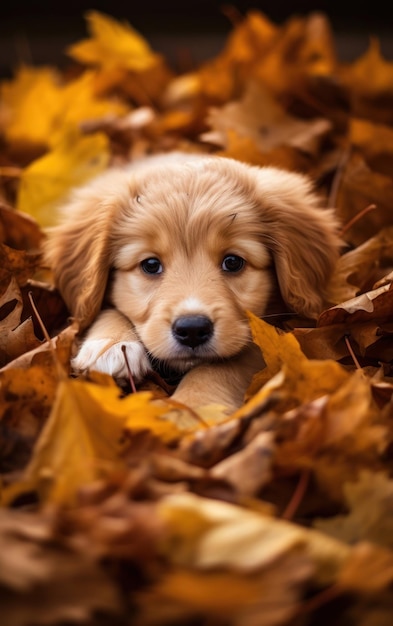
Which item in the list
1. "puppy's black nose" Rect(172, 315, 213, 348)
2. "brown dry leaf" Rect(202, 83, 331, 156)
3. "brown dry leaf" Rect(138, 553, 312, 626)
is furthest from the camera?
"brown dry leaf" Rect(202, 83, 331, 156)

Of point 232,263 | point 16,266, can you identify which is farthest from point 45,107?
point 232,263

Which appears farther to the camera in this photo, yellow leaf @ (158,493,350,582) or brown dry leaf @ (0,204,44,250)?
brown dry leaf @ (0,204,44,250)

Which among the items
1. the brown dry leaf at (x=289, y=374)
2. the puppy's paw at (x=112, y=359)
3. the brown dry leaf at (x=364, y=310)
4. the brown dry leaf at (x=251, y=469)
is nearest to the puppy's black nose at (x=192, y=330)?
the puppy's paw at (x=112, y=359)

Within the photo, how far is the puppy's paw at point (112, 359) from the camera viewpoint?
95.6 inches

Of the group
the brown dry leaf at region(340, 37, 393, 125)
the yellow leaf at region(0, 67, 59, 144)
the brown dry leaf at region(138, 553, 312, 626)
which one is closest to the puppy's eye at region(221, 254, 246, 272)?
the brown dry leaf at region(138, 553, 312, 626)

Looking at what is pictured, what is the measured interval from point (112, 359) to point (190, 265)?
1.52 feet

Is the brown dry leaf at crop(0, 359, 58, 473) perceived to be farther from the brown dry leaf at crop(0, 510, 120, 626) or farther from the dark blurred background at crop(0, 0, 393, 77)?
the dark blurred background at crop(0, 0, 393, 77)

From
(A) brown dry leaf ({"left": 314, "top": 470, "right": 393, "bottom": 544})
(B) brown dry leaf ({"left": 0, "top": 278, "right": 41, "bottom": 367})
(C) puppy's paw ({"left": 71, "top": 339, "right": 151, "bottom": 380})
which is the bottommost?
(C) puppy's paw ({"left": 71, "top": 339, "right": 151, "bottom": 380})

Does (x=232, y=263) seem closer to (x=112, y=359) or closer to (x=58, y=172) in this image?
(x=112, y=359)

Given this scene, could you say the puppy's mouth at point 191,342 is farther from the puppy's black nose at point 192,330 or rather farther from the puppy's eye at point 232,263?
the puppy's eye at point 232,263

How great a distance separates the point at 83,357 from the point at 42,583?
3.89 feet

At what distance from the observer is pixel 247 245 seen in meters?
2.73

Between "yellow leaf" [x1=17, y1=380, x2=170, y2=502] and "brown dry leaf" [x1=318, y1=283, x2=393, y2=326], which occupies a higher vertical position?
"yellow leaf" [x1=17, y1=380, x2=170, y2=502]

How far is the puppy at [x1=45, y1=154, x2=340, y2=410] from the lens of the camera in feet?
8.07
